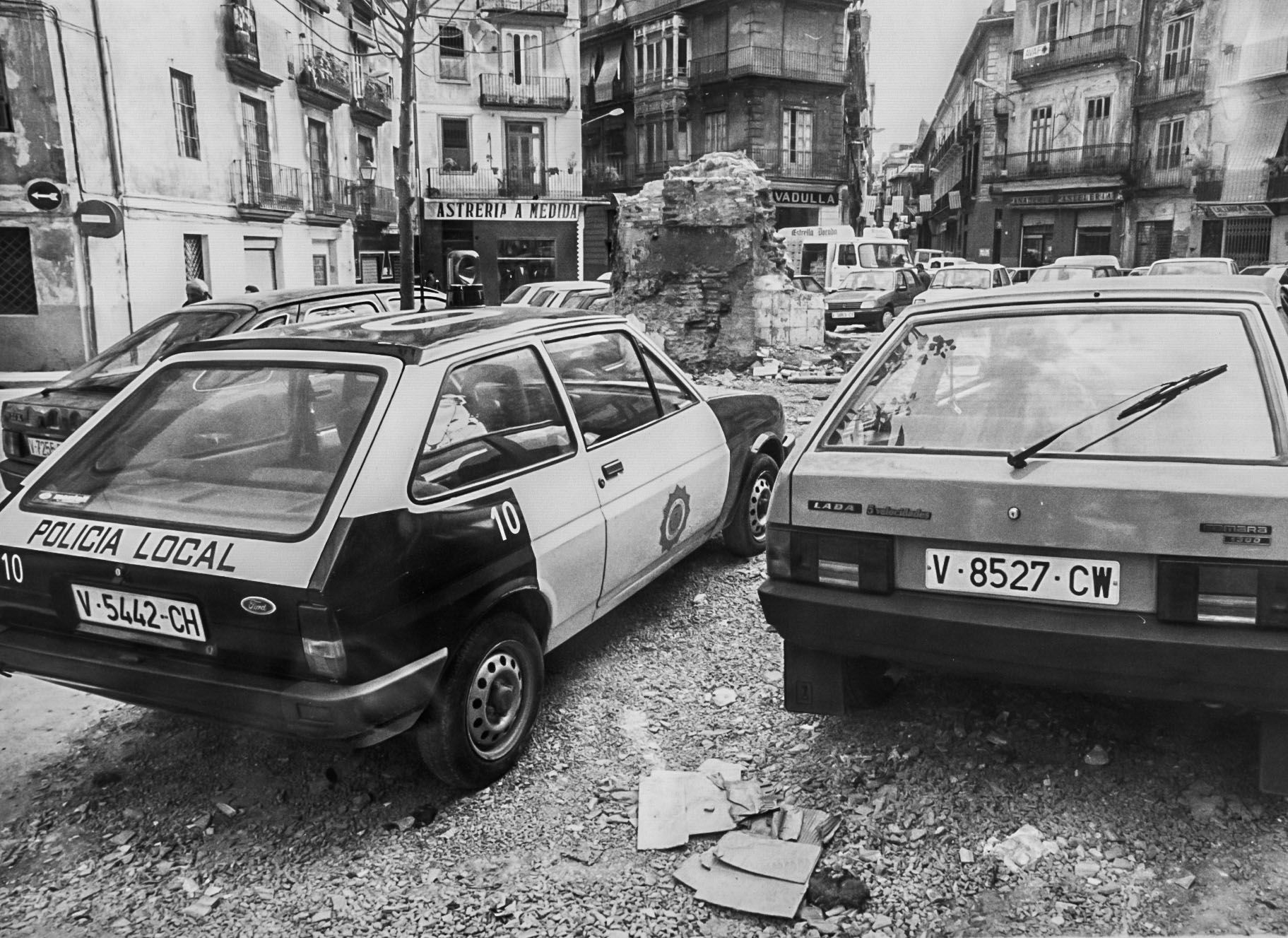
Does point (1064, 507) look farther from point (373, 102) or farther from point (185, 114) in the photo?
point (373, 102)

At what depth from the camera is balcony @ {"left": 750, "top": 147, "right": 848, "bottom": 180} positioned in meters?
40.9

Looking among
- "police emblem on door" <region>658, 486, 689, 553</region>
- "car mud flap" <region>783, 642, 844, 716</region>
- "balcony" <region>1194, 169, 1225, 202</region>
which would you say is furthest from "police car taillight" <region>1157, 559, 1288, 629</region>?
"balcony" <region>1194, 169, 1225, 202</region>

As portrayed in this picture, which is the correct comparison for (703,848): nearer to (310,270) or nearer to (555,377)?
(555,377)

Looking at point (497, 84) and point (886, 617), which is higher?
point (497, 84)

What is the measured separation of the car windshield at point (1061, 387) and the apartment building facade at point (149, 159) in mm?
15587

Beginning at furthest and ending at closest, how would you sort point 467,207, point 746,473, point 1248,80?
point 467,207, point 1248,80, point 746,473

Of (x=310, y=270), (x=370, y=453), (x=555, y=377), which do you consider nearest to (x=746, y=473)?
(x=555, y=377)

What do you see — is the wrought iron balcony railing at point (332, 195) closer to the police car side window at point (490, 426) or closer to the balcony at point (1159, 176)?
the police car side window at point (490, 426)

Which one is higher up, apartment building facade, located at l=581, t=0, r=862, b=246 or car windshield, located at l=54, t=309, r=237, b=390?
apartment building facade, located at l=581, t=0, r=862, b=246

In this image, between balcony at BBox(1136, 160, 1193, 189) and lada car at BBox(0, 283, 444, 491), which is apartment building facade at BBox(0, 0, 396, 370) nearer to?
lada car at BBox(0, 283, 444, 491)

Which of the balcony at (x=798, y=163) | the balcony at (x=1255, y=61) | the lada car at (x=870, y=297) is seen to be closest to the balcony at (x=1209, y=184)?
the balcony at (x=1255, y=61)

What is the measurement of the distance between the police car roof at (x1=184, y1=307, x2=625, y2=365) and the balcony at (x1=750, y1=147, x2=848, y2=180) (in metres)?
38.3

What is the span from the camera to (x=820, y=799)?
3.28 metres

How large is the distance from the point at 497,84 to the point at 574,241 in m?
6.05
